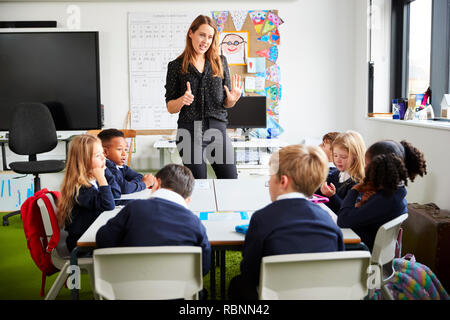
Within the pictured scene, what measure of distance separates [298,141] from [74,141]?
360cm

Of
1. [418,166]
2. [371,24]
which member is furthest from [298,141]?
[418,166]

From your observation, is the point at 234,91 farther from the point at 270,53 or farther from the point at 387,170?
the point at 270,53

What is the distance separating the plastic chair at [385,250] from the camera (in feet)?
5.55

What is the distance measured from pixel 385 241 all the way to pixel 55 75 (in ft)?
14.7

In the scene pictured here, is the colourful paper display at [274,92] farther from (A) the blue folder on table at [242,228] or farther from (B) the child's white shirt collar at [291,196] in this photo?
(B) the child's white shirt collar at [291,196]

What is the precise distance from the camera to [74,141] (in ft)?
7.16

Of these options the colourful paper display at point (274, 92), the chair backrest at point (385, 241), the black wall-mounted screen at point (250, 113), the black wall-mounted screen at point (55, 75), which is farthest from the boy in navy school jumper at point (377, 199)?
the black wall-mounted screen at point (55, 75)

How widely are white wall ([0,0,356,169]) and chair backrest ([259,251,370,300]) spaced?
13.2 feet

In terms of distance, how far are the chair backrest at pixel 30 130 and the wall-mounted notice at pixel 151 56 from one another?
3.74 ft

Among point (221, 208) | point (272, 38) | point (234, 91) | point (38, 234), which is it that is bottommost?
point (38, 234)

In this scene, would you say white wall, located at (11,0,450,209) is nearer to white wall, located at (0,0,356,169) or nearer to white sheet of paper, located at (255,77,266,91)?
white wall, located at (0,0,356,169)

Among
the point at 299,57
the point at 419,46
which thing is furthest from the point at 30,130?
the point at 419,46

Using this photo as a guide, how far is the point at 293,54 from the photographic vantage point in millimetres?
5270
